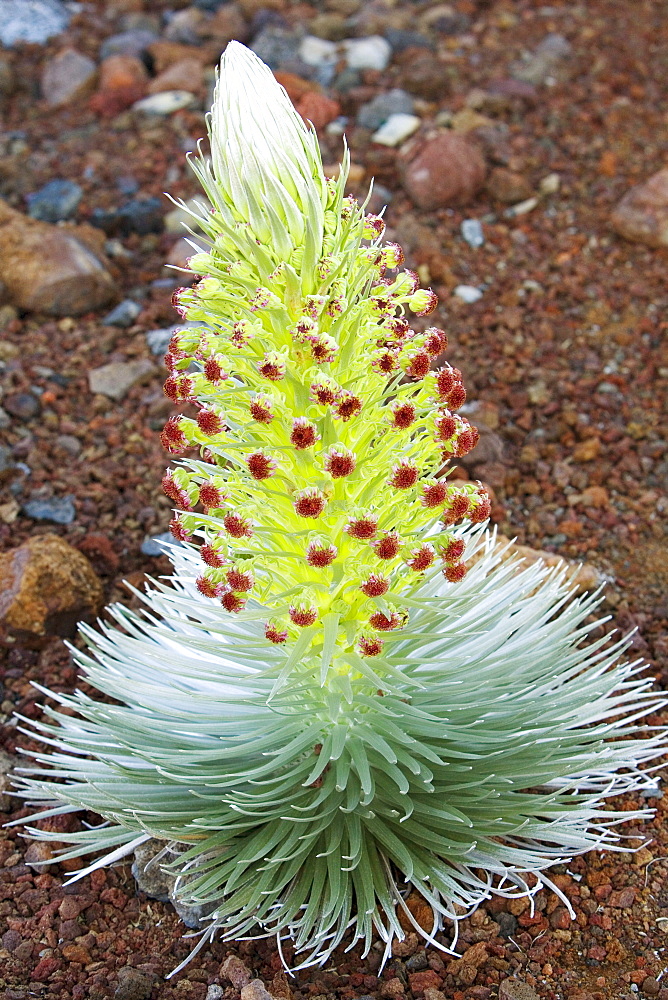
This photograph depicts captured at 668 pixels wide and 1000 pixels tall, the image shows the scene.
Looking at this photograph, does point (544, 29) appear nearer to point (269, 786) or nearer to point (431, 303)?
point (431, 303)

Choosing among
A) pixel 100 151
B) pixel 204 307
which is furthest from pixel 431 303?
pixel 100 151

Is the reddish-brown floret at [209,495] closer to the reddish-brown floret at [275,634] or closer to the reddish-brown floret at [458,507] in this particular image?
the reddish-brown floret at [275,634]

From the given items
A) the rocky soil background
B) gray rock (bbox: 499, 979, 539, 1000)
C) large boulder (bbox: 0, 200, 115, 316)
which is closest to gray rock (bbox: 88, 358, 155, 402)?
the rocky soil background

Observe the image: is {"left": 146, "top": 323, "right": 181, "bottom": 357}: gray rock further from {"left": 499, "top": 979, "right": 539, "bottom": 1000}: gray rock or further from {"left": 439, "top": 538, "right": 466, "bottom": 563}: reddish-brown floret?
{"left": 499, "top": 979, "right": 539, "bottom": 1000}: gray rock

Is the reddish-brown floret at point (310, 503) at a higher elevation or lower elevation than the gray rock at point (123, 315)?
higher

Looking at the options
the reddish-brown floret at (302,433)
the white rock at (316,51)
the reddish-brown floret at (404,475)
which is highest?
the reddish-brown floret at (302,433)

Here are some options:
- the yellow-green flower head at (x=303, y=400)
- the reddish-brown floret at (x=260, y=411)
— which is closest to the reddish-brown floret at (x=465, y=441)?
the yellow-green flower head at (x=303, y=400)

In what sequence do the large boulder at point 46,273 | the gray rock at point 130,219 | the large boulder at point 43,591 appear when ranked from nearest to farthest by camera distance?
the large boulder at point 43,591 → the large boulder at point 46,273 → the gray rock at point 130,219

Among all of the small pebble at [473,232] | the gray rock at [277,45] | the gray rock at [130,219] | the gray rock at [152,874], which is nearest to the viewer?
the gray rock at [152,874]

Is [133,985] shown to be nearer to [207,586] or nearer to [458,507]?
[207,586]
